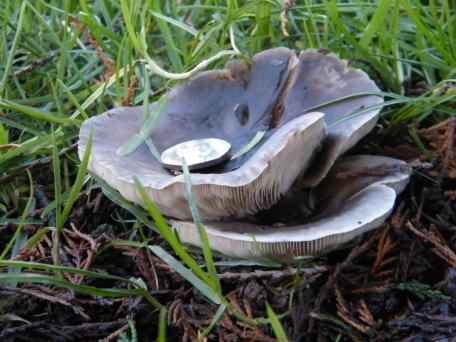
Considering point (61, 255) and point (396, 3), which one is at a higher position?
point (396, 3)

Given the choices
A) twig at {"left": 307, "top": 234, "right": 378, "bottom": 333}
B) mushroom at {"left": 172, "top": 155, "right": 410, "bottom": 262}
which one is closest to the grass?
mushroom at {"left": 172, "top": 155, "right": 410, "bottom": 262}

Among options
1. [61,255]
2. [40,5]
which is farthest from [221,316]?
[40,5]

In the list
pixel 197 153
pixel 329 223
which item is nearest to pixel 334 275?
pixel 329 223

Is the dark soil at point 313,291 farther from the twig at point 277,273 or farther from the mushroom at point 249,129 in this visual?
the mushroom at point 249,129

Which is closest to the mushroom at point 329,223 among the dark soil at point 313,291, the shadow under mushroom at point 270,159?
the shadow under mushroom at point 270,159

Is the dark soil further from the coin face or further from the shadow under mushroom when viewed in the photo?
the coin face

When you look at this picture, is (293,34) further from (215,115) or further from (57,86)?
(57,86)
